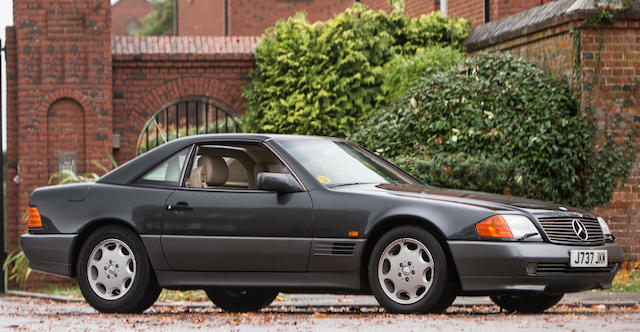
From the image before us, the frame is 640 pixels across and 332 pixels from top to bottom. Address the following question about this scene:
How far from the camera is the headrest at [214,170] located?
8922mm

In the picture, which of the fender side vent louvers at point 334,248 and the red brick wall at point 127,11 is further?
the red brick wall at point 127,11

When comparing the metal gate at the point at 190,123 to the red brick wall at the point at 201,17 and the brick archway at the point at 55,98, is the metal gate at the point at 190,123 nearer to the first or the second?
the brick archway at the point at 55,98

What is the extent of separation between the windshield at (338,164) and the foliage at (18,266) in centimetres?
830

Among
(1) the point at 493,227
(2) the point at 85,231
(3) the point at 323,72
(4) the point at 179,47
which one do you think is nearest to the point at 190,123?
(4) the point at 179,47

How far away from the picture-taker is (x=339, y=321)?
7883 millimetres

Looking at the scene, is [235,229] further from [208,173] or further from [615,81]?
[615,81]

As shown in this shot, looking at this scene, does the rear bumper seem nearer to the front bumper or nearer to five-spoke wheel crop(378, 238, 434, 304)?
five-spoke wheel crop(378, 238, 434, 304)

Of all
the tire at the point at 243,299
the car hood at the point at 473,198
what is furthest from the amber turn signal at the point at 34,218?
the car hood at the point at 473,198

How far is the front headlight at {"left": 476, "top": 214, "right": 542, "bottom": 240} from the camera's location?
767 centimetres

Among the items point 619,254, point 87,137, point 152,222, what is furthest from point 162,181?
point 87,137

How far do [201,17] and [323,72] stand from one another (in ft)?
72.0

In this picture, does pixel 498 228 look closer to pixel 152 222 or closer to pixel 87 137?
pixel 152 222

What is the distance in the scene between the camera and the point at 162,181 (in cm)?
888

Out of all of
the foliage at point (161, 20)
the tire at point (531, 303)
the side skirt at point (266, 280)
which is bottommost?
the tire at point (531, 303)
